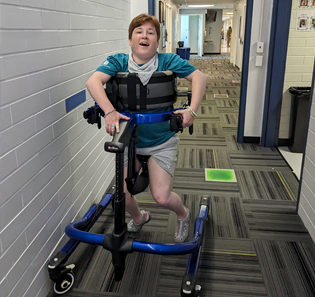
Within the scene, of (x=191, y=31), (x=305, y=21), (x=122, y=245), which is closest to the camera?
(x=122, y=245)

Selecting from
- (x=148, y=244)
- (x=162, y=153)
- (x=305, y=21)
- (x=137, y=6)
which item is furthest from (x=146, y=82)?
(x=305, y=21)

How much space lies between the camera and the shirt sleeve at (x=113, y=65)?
1.63 m

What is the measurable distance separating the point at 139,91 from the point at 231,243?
111 centimetres

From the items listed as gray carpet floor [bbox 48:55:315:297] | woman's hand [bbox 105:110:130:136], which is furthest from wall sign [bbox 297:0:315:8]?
woman's hand [bbox 105:110:130:136]

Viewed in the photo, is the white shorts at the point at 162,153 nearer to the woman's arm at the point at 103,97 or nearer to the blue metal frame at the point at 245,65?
the woman's arm at the point at 103,97

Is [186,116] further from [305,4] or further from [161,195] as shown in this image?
[305,4]

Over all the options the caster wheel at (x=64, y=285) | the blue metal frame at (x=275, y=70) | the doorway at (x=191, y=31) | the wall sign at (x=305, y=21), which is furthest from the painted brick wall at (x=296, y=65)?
the doorway at (x=191, y=31)

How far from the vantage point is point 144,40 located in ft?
5.32

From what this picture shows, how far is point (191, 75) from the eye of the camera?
5.62 feet

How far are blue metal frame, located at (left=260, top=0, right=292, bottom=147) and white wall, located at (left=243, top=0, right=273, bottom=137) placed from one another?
0.27ft

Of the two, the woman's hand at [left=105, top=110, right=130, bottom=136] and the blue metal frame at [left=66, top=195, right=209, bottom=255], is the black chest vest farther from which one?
the blue metal frame at [left=66, top=195, right=209, bottom=255]

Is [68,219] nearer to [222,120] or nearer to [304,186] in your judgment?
[304,186]

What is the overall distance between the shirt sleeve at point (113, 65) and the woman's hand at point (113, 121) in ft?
0.81

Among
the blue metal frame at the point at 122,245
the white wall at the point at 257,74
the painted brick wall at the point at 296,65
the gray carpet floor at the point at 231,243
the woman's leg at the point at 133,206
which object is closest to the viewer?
the blue metal frame at the point at 122,245
